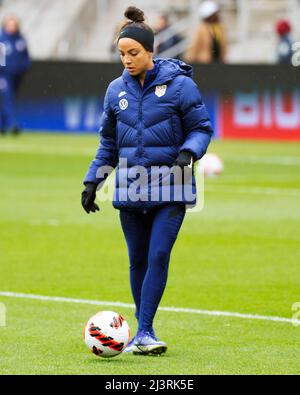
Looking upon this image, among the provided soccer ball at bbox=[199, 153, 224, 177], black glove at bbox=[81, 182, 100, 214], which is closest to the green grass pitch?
soccer ball at bbox=[199, 153, 224, 177]

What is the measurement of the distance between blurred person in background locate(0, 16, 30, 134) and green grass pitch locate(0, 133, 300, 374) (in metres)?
8.04

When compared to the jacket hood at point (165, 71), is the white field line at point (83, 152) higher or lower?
lower

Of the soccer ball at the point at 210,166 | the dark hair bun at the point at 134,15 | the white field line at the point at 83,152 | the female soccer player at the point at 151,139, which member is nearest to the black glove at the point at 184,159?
the female soccer player at the point at 151,139

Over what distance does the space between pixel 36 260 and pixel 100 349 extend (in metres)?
4.79

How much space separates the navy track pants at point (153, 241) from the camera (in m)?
8.72

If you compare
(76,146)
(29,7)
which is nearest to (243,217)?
(76,146)

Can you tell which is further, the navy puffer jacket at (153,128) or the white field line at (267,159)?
the white field line at (267,159)

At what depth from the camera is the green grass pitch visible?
28.0ft

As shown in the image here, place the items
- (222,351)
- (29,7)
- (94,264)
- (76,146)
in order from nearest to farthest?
(222,351), (94,264), (76,146), (29,7)

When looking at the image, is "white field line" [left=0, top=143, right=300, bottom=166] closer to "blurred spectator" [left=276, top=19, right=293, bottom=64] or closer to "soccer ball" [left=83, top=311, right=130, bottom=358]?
"blurred spectator" [left=276, top=19, right=293, bottom=64]

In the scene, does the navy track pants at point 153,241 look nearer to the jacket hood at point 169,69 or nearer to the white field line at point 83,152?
the jacket hood at point 169,69

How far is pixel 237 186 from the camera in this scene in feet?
68.2

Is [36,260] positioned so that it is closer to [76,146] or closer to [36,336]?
[36,336]

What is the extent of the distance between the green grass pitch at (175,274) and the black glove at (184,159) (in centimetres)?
127
